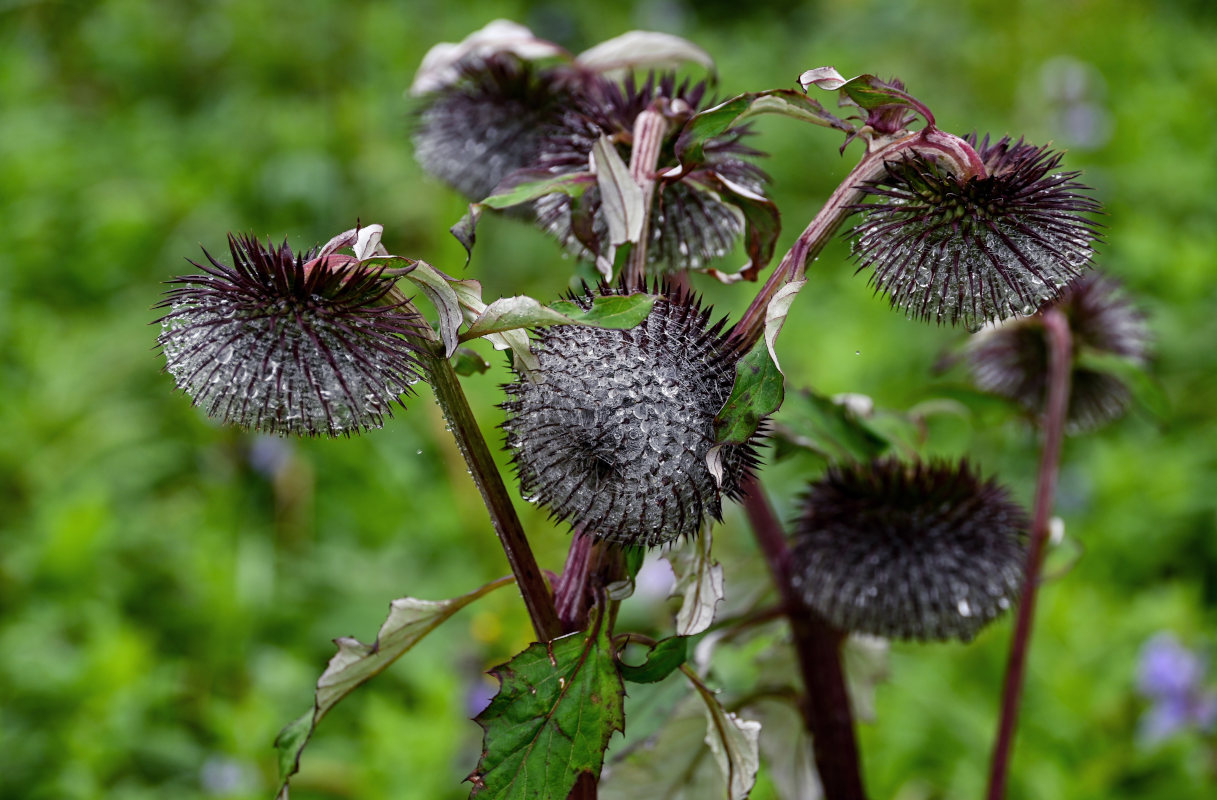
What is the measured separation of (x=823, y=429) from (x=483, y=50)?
640mm

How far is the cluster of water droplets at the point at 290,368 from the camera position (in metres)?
0.80

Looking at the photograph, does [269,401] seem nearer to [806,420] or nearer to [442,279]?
[442,279]

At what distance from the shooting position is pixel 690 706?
1.18 metres

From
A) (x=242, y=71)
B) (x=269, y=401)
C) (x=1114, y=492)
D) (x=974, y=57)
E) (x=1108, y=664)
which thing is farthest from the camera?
(x=974, y=57)

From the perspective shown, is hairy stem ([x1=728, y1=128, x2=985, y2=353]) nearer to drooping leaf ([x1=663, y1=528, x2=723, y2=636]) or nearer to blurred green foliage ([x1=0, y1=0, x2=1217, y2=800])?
drooping leaf ([x1=663, y1=528, x2=723, y2=636])

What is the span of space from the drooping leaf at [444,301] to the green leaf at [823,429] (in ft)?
1.16

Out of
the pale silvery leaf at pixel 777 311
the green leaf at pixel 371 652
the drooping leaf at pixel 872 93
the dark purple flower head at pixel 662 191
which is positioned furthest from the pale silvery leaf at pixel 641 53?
the green leaf at pixel 371 652

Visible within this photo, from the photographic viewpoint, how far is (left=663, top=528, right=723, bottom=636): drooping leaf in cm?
89

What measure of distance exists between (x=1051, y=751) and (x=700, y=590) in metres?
1.85

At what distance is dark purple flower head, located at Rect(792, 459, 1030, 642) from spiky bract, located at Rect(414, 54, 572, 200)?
21.4 inches

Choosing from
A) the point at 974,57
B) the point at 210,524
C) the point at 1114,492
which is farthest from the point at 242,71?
the point at 1114,492

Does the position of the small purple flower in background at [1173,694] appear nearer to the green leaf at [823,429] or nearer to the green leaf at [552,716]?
the green leaf at [823,429]

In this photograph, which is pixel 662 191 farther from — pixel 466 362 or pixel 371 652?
pixel 371 652

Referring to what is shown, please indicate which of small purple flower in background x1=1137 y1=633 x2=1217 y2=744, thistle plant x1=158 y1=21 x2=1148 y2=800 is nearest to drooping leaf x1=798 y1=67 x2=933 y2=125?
thistle plant x1=158 y1=21 x2=1148 y2=800
